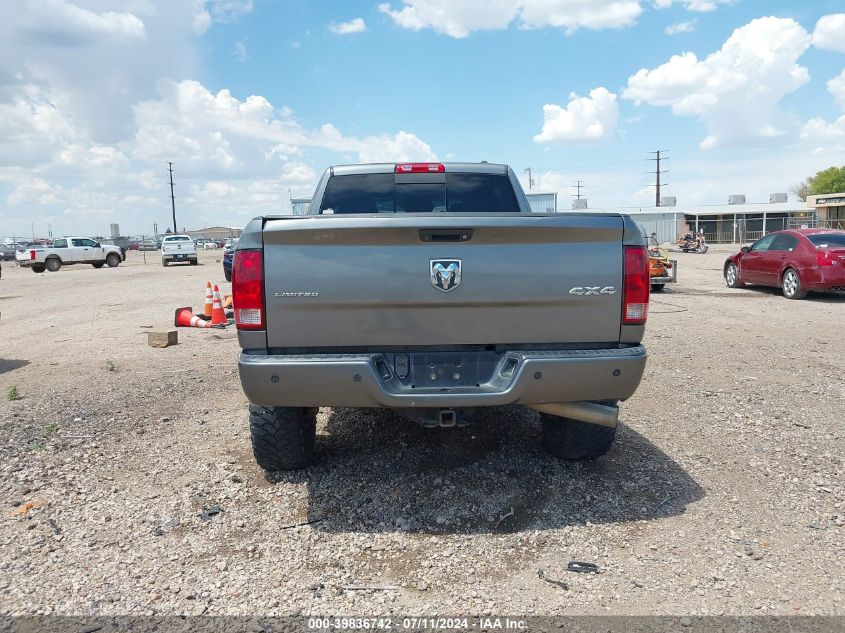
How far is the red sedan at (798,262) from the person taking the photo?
12.4 meters

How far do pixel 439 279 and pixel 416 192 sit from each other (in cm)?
217

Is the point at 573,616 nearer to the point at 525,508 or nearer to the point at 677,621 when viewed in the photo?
the point at 677,621

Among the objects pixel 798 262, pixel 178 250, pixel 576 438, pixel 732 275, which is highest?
pixel 178 250

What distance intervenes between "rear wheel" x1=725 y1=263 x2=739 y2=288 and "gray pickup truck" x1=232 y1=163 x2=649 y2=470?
14011 mm

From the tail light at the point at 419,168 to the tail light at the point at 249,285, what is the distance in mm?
Result: 2208

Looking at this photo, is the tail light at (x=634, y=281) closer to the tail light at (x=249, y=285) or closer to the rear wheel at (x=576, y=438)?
the rear wheel at (x=576, y=438)

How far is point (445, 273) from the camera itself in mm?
3268

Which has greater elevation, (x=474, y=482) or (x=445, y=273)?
(x=445, y=273)

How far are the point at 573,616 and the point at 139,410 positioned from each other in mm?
4281

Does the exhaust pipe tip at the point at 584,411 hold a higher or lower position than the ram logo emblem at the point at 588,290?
lower

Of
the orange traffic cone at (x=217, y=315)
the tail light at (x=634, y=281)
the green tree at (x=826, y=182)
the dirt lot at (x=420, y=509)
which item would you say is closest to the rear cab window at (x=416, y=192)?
the dirt lot at (x=420, y=509)

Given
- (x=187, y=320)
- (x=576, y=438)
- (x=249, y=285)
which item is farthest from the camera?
(x=187, y=320)

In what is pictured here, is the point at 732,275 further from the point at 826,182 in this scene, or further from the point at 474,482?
the point at 826,182

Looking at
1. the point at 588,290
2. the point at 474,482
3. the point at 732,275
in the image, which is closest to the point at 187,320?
the point at 474,482
